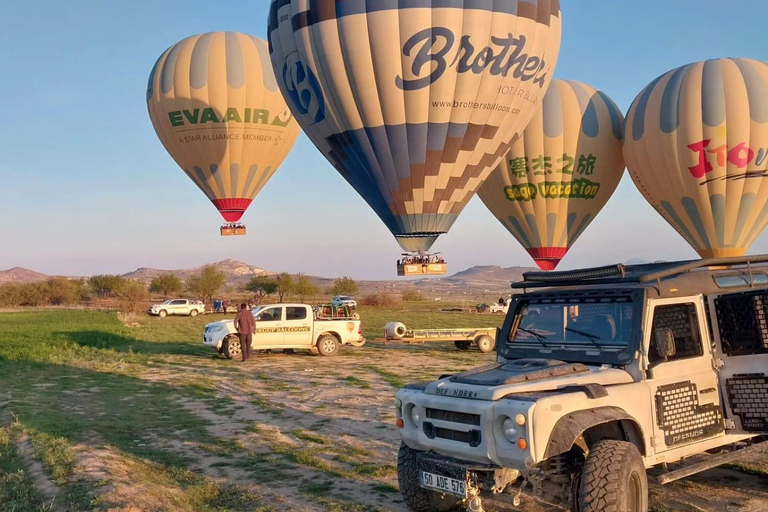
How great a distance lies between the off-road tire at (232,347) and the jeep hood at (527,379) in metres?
17.6

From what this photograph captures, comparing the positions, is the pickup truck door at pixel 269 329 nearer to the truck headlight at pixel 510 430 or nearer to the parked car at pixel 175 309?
the truck headlight at pixel 510 430

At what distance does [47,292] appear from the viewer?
9981 centimetres

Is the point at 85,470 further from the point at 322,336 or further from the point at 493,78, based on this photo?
the point at 493,78

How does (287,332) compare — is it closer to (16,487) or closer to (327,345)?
(327,345)

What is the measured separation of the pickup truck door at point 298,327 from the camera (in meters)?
23.8

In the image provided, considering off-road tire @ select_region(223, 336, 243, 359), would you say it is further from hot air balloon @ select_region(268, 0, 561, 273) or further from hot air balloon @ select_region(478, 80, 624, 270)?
hot air balloon @ select_region(478, 80, 624, 270)

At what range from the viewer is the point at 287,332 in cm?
2377

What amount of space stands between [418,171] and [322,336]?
6743mm

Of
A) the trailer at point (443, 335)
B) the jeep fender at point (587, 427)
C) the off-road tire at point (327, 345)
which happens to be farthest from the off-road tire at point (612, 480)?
the trailer at point (443, 335)

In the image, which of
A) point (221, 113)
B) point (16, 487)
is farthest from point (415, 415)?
point (221, 113)

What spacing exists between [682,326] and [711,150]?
25.1 metres

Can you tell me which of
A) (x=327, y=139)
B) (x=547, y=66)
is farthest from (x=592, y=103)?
(x=327, y=139)

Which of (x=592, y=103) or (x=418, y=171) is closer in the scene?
(x=418, y=171)

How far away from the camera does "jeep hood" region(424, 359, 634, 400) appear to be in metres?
6.23
